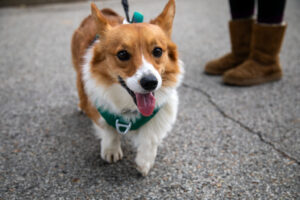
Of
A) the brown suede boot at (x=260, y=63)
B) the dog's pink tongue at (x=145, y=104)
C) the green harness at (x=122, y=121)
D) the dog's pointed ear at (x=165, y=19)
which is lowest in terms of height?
the brown suede boot at (x=260, y=63)

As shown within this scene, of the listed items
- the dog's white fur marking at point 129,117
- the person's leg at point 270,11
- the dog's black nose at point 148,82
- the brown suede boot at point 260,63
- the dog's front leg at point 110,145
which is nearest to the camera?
the dog's black nose at point 148,82

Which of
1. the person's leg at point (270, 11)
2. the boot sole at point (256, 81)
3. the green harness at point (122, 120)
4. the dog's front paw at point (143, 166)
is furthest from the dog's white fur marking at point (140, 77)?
the person's leg at point (270, 11)

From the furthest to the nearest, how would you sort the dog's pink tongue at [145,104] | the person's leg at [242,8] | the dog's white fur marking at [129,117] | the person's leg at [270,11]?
the person's leg at [242,8] < the person's leg at [270,11] < the dog's white fur marking at [129,117] < the dog's pink tongue at [145,104]

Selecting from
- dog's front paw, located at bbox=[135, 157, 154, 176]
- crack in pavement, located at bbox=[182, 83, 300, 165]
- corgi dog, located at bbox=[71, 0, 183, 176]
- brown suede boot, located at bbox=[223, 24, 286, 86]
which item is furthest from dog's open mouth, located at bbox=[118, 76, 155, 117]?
brown suede boot, located at bbox=[223, 24, 286, 86]

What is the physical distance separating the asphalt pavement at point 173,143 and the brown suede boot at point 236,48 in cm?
17

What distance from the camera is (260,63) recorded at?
311 cm

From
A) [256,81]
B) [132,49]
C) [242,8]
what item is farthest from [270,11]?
[132,49]

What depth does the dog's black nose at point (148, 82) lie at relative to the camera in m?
1.50

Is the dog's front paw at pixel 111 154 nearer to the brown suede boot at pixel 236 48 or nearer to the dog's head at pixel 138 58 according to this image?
the dog's head at pixel 138 58

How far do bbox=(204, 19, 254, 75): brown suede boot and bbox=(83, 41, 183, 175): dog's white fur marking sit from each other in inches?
64.0

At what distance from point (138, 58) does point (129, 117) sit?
43 centimetres

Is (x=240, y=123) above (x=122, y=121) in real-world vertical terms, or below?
below

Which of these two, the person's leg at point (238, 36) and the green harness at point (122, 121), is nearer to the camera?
the green harness at point (122, 121)

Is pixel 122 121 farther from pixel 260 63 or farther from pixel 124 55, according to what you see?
pixel 260 63
